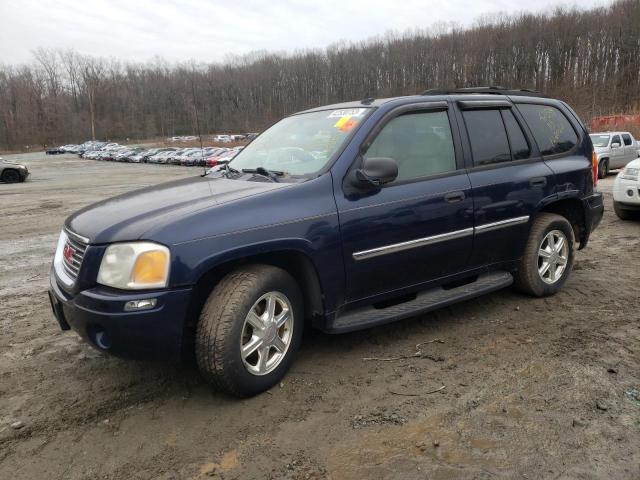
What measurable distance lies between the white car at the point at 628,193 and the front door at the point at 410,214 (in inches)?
220

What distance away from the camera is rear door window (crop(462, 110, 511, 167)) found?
4.10m

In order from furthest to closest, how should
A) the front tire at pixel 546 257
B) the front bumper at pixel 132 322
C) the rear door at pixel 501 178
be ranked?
the front tire at pixel 546 257 → the rear door at pixel 501 178 → the front bumper at pixel 132 322

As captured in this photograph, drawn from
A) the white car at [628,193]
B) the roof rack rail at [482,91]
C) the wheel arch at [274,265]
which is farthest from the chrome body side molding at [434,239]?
the white car at [628,193]

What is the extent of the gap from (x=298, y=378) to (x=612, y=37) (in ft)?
293

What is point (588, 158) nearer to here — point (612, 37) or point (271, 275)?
point (271, 275)

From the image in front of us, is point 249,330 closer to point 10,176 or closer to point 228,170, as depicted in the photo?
point 228,170

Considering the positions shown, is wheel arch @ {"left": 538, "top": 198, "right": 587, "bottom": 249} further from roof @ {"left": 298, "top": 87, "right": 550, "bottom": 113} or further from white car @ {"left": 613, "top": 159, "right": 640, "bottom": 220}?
white car @ {"left": 613, "top": 159, "right": 640, "bottom": 220}

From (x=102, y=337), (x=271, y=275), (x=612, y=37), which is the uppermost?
(x=612, y=37)

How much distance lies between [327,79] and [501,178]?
4403 inches

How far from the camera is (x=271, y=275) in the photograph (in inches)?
119

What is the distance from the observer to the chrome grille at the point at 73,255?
2.91m

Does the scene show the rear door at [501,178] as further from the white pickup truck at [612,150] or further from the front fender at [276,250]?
the white pickup truck at [612,150]

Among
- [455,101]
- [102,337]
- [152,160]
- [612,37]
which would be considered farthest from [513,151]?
[612,37]

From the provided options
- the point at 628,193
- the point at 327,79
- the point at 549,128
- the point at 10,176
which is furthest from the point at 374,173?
the point at 327,79
